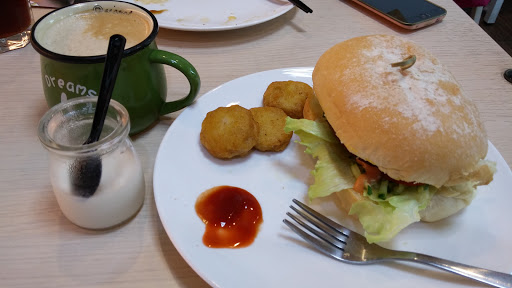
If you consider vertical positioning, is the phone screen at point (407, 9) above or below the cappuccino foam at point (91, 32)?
below

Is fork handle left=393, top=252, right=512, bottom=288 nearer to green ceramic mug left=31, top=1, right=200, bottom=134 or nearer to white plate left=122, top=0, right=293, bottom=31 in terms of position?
green ceramic mug left=31, top=1, right=200, bottom=134

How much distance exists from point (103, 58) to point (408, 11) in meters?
1.50

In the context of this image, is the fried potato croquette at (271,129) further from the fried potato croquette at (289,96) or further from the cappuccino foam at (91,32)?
the cappuccino foam at (91,32)

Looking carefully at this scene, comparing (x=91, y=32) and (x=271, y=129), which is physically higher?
(x=91, y=32)

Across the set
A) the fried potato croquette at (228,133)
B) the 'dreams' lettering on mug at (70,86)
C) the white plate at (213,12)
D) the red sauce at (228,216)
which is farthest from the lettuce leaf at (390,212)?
the white plate at (213,12)

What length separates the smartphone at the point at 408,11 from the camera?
72.4 inches

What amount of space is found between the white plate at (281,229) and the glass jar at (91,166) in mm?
100

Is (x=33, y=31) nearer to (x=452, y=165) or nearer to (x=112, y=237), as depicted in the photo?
(x=112, y=237)

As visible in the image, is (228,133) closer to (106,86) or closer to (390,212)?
(106,86)

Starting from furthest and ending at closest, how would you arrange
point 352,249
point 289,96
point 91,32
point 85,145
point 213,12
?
point 213,12
point 289,96
point 91,32
point 352,249
point 85,145

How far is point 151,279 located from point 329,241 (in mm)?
437

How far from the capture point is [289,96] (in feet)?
4.37

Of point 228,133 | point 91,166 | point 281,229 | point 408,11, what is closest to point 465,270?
point 281,229

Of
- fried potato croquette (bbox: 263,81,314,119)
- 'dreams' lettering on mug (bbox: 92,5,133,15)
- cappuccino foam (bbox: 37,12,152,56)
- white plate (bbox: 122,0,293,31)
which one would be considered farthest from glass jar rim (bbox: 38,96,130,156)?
white plate (bbox: 122,0,293,31)
